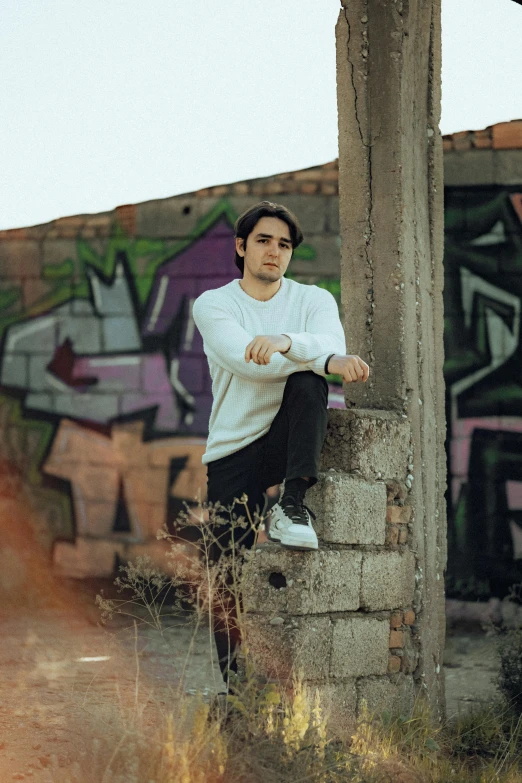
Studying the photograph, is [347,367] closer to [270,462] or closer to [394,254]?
[270,462]

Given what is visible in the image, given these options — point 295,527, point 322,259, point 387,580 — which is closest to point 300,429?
point 295,527

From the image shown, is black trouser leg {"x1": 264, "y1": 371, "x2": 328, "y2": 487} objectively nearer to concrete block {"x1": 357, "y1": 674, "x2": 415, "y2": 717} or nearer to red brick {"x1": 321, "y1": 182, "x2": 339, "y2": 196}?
concrete block {"x1": 357, "y1": 674, "x2": 415, "y2": 717}

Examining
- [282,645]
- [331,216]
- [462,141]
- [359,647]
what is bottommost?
[359,647]

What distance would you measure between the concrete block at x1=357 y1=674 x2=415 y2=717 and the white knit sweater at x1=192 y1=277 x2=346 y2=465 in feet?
3.77

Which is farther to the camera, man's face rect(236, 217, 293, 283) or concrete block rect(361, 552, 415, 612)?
concrete block rect(361, 552, 415, 612)

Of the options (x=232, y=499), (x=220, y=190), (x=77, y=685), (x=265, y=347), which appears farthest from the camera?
(x=220, y=190)

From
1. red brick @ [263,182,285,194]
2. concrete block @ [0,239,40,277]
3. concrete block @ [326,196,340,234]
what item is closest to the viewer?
concrete block @ [326,196,340,234]

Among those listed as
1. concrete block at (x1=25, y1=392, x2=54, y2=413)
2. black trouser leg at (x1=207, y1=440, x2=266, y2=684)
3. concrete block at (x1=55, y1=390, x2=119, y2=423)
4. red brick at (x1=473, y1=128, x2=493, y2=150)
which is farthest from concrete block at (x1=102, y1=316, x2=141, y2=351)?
black trouser leg at (x1=207, y1=440, x2=266, y2=684)

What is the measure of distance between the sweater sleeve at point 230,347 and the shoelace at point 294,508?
47 centimetres

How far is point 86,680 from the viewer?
538 centimetres

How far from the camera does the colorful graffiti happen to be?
7.25m

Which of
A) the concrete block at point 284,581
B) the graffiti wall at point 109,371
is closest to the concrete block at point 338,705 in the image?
the concrete block at point 284,581

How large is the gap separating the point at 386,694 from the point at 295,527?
1027 millimetres

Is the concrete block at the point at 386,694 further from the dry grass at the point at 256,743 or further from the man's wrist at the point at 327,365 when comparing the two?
the man's wrist at the point at 327,365
